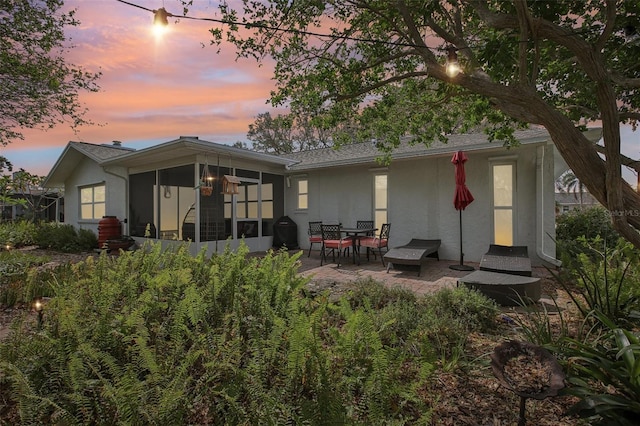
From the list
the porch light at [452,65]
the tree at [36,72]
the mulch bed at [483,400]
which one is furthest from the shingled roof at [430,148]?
the tree at [36,72]

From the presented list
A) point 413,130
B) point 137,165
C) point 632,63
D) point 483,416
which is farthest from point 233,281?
point 137,165

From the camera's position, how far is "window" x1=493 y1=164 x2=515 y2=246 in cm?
770

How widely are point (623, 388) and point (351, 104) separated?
516cm

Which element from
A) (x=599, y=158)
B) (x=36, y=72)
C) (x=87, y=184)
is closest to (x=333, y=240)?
(x=599, y=158)

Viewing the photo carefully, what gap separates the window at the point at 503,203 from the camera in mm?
7703

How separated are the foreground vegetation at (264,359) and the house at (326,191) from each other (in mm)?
4224

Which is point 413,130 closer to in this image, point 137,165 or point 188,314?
point 188,314

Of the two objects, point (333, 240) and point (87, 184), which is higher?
point (87, 184)

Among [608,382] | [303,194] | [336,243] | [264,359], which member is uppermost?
[303,194]

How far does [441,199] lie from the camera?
853 cm

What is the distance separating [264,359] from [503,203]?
7.51 meters

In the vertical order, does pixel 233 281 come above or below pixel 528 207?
below

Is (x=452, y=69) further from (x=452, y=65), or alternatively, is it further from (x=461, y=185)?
(x=461, y=185)

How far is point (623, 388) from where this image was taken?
1889 millimetres
